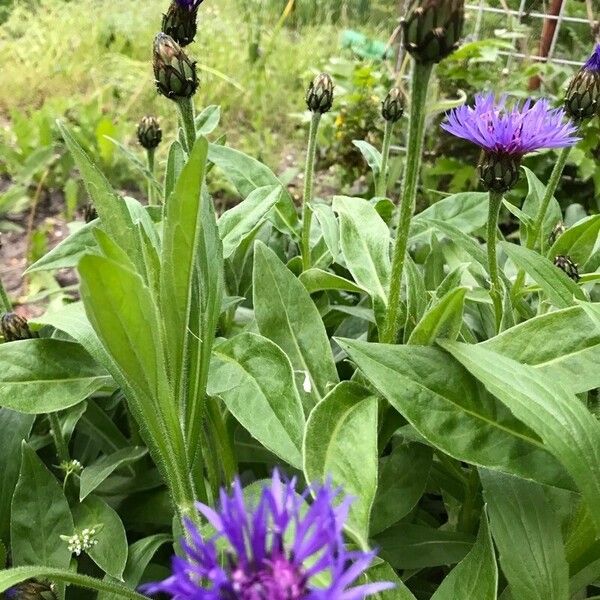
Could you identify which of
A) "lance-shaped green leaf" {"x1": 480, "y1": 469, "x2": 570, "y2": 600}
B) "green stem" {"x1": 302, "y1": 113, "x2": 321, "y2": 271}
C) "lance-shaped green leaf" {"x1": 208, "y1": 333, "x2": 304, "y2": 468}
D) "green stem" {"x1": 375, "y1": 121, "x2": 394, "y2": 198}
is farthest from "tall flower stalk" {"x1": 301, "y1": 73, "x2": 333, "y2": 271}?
"lance-shaped green leaf" {"x1": 480, "y1": 469, "x2": 570, "y2": 600}

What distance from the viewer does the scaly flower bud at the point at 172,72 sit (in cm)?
68

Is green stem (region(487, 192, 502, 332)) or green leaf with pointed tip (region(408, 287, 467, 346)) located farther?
green stem (region(487, 192, 502, 332))

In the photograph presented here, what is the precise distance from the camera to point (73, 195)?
2.14 meters

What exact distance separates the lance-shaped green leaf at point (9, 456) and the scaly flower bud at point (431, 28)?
0.54m

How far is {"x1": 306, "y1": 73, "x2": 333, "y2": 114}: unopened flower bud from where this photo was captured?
3.05ft

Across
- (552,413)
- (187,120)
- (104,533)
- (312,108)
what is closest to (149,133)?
(312,108)

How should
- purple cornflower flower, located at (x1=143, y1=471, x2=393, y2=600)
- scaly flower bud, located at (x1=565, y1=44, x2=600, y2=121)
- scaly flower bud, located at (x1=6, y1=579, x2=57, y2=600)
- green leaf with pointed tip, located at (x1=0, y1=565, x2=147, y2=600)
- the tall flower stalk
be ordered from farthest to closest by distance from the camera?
1. the tall flower stalk
2. scaly flower bud, located at (x1=565, y1=44, x2=600, y2=121)
3. scaly flower bud, located at (x1=6, y1=579, x2=57, y2=600)
4. green leaf with pointed tip, located at (x1=0, y1=565, x2=147, y2=600)
5. purple cornflower flower, located at (x1=143, y1=471, x2=393, y2=600)

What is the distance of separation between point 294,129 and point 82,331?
8.14 ft

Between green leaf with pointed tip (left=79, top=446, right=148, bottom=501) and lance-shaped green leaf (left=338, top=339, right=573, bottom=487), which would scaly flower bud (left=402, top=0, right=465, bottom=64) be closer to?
lance-shaped green leaf (left=338, top=339, right=573, bottom=487)

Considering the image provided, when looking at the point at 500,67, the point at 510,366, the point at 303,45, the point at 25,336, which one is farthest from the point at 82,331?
the point at 303,45

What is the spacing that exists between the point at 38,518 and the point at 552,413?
49 cm

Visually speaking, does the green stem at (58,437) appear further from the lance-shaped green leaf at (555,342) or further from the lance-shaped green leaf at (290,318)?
the lance-shaped green leaf at (555,342)

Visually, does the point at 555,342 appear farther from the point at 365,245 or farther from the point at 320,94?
the point at 320,94

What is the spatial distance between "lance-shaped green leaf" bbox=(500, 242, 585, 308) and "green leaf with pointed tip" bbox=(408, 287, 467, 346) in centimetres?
12
